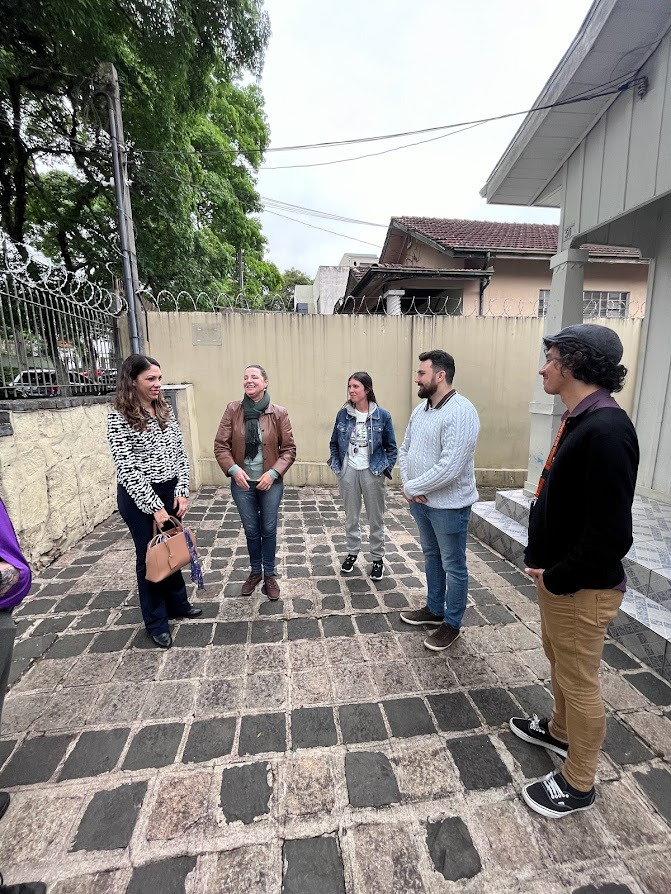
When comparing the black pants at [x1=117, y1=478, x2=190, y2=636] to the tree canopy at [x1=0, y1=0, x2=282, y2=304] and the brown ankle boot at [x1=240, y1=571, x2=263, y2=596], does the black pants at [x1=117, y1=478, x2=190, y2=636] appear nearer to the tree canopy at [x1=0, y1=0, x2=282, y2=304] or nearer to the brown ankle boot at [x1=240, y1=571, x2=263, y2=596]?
the brown ankle boot at [x1=240, y1=571, x2=263, y2=596]

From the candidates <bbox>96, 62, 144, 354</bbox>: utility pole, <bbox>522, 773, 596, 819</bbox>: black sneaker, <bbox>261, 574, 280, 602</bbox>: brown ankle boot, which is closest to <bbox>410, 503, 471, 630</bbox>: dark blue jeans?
<bbox>522, 773, 596, 819</bbox>: black sneaker

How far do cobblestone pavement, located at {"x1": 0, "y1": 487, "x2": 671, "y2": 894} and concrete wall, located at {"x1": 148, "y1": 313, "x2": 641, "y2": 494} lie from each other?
352cm

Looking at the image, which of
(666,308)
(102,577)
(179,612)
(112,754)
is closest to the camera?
(112,754)

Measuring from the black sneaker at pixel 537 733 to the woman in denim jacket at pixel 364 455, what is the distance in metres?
1.63

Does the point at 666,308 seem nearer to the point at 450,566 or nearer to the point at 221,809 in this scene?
the point at 450,566

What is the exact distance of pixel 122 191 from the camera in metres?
5.11

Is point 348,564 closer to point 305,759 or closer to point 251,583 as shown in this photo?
point 251,583

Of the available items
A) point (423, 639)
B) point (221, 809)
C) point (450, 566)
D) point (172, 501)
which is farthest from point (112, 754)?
point (450, 566)

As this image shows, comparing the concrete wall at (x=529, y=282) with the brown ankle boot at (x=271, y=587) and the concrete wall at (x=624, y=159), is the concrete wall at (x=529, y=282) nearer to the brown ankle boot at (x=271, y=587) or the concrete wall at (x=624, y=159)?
the concrete wall at (x=624, y=159)

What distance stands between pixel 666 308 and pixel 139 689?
5747 mm

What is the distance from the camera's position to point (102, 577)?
345 centimetres

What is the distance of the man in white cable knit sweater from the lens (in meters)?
2.33

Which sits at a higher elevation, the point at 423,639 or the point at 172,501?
the point at 172,501

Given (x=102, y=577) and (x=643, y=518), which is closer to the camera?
(x=102, y=577)
